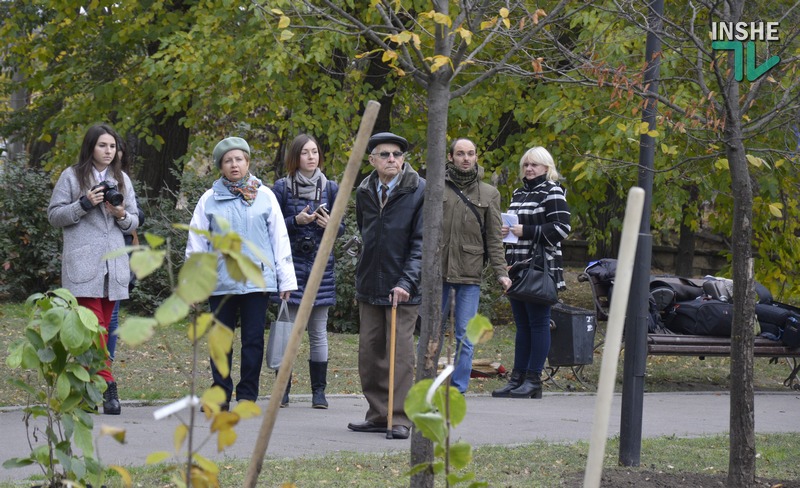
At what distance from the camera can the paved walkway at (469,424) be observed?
6.38 meters

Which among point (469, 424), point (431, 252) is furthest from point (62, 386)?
point (469, 424)

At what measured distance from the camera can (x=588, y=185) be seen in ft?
52.4

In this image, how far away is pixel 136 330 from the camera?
2.01 metres

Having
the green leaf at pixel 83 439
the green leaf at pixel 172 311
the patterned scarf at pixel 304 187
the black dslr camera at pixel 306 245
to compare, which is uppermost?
the patterned scarf at pixel 304 187

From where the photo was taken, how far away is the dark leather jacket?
709 cm

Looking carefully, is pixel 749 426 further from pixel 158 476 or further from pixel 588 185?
pixel 588 185

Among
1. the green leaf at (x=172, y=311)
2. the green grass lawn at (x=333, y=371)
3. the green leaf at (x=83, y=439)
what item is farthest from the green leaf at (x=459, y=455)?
the green grass lawn at (x=333, y=371)

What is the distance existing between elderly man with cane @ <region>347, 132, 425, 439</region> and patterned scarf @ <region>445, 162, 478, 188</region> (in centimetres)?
145

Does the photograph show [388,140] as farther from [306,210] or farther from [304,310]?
[304,310]

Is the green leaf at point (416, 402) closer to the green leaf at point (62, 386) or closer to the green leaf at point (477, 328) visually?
the green leaf at point (477, 328)

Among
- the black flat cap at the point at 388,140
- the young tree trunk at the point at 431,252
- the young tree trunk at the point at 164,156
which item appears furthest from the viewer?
the young tree trunk at the point at 164,156

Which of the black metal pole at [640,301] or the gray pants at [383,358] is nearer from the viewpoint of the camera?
the black metal pole at [640,301]

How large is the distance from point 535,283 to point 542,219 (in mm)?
548

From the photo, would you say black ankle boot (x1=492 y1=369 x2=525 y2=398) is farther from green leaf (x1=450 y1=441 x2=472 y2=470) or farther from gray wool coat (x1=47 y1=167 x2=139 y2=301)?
green leaf (x1=450 y1=441 x2=472 y2=470)
